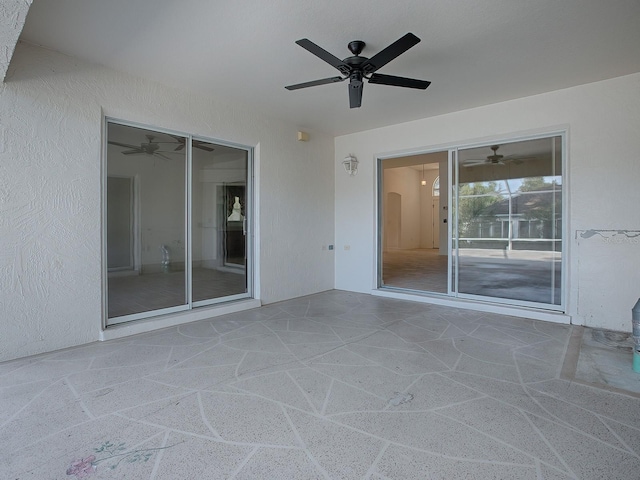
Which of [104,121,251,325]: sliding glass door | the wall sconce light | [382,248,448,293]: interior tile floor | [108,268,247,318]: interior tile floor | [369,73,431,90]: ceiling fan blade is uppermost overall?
[369,73,431,90]: ceiling fan blade

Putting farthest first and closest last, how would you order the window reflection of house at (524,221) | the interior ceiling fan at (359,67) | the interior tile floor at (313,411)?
the window reflection of house at (524,221) → the interior ceiling fan at (359,67) → the interior tile floor at (313,411)

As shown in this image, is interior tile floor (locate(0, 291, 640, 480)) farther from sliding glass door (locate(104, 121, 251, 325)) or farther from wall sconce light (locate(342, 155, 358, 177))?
wall sconce light (locate(342, 155, 358, 177))

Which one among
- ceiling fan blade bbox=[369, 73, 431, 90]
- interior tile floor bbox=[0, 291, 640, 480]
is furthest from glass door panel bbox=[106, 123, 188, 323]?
ceiling fan blade bbox=[369, 73, 431, 90]

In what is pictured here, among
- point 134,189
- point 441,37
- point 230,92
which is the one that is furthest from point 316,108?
point 134,189

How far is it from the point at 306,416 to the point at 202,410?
69 cm

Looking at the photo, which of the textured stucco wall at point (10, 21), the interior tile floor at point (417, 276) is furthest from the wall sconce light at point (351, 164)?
the textured stucco wall at point (10, 21)

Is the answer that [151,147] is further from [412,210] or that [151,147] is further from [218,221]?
[412,210]

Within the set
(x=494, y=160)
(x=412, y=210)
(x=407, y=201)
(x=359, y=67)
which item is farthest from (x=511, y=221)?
(x=412, y=210)

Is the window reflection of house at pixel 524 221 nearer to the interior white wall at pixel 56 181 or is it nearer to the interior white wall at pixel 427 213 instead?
the interior white wall at pixel 56 181

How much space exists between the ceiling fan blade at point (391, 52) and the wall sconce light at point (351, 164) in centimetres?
304

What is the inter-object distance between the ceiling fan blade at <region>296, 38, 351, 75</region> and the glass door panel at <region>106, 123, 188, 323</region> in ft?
7.90

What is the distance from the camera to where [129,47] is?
3.26 metres

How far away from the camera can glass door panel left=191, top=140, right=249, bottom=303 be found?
469cm

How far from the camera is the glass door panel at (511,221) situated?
4.48m
